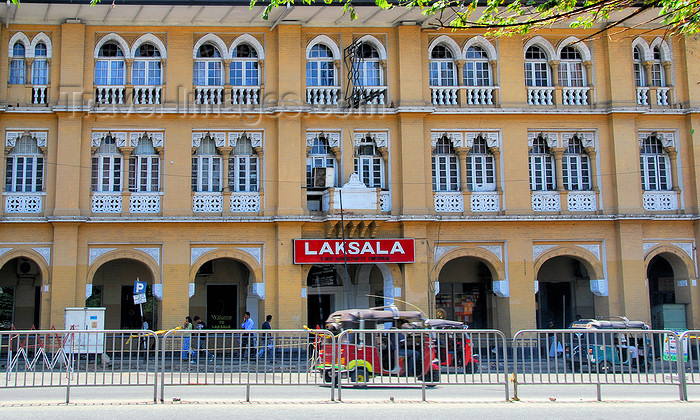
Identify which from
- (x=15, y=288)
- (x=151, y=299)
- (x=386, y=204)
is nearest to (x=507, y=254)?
(x=386, y=204)

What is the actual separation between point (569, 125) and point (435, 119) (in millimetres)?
4756

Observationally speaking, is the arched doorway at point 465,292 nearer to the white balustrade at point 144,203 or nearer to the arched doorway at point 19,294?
the white balustrade at point 144,203

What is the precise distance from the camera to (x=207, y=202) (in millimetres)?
24500

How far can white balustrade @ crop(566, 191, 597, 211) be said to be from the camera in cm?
2539

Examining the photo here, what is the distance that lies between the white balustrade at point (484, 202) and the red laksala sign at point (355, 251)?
9.01ft

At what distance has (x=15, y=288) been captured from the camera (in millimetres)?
26938

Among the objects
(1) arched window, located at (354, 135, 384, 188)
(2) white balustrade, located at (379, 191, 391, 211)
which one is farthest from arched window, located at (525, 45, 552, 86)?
(2) white balustrade, located at (379, 191, 391, 211)

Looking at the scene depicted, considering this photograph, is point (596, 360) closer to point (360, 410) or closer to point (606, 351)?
point (606, 351)

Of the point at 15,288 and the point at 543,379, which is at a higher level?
the point at 15,288

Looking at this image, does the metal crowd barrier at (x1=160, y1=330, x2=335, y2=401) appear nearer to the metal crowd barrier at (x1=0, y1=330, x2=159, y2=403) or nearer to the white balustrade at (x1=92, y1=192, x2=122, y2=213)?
the metal crowd barrier at (x1=0, y1=330, x2=159, y2=403)

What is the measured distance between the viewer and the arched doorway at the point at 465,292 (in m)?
28.0

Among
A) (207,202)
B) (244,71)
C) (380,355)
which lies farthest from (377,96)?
(380,355)

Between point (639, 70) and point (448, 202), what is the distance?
8628 mm

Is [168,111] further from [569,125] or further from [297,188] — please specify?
[569,125]
